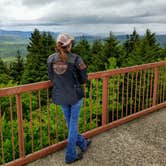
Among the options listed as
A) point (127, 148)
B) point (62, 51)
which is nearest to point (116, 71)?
point (127, 148)

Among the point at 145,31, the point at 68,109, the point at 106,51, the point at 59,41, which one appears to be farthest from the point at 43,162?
the point at 145,31

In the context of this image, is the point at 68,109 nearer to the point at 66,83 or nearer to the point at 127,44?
the point at 66,83

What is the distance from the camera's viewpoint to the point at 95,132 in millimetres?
4188

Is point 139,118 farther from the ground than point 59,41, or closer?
closer

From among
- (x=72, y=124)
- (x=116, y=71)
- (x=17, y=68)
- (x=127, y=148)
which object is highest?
(x=116, y=71)

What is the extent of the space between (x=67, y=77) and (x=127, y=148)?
1.57 meters

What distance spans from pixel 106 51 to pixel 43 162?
A: 70.0 feet

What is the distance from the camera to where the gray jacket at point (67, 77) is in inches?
114

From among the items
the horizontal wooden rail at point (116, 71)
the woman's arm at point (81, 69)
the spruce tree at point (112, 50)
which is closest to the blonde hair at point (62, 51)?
the woman's arm at point (81, 69)

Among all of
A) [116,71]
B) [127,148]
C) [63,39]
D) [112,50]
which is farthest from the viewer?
[112,50]

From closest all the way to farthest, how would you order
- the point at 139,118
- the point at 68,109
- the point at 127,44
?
the point at 68,109 → the point at 139,118 → the point at 127,44

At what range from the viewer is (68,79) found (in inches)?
116

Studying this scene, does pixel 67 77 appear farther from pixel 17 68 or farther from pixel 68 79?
pixel 17 68

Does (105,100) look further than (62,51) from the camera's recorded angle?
Yes
